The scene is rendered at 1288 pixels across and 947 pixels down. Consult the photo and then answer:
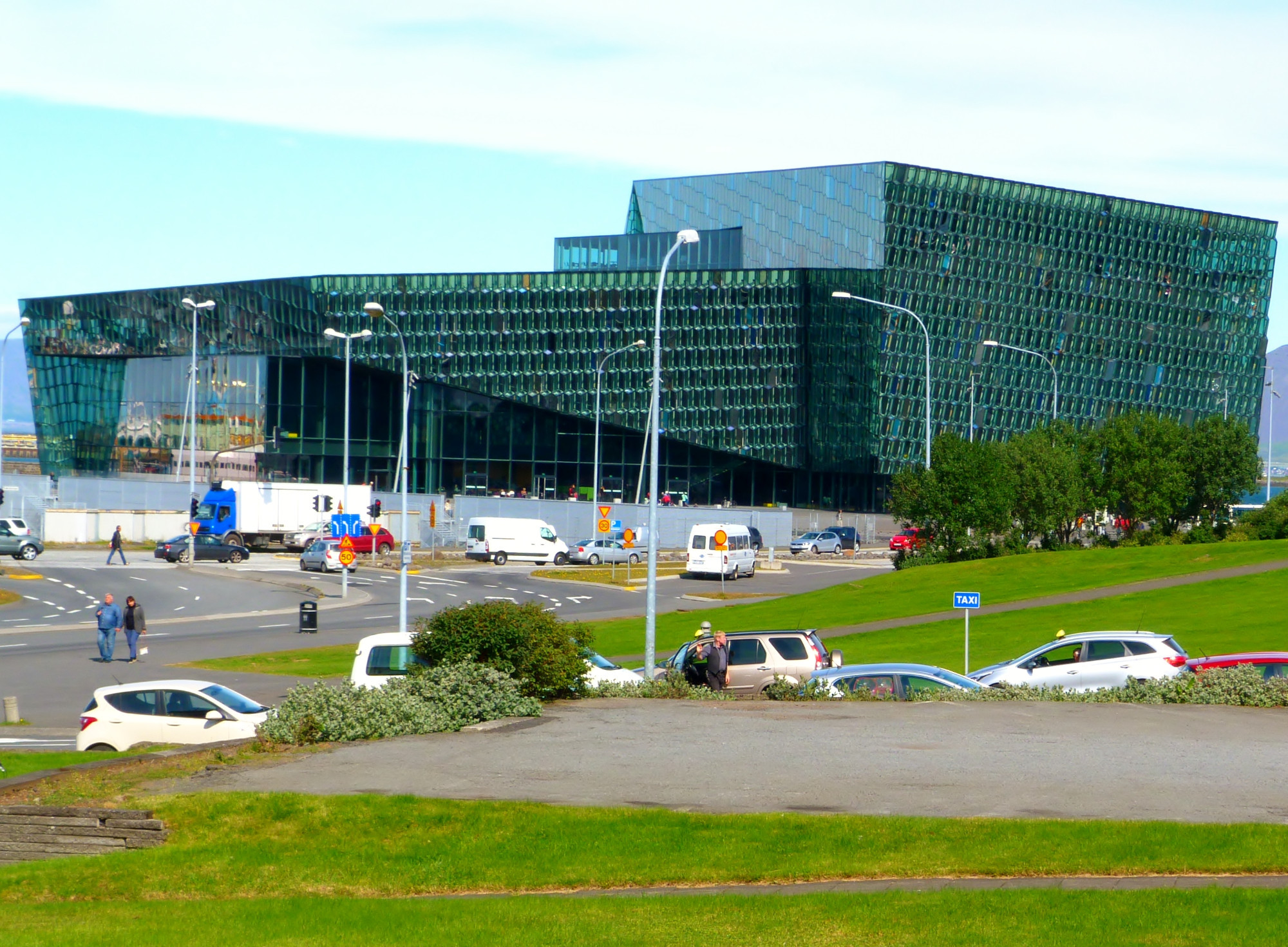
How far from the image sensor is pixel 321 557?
203ft

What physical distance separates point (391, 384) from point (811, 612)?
2522 inches

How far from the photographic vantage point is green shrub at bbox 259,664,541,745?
16.5 m

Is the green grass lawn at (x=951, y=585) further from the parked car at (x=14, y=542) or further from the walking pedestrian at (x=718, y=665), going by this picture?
the parked car at (x=14, y=542)

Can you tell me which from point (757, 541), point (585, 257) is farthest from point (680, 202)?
point (757, 541)

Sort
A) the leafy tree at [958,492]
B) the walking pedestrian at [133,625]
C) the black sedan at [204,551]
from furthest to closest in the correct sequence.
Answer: the black sedan at [204,551], the leafy tree at [958,492], the walking pedestrian at [133,625]

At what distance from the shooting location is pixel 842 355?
9294 cm

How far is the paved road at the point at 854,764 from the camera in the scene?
1312cm

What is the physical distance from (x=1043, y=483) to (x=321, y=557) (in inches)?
1168

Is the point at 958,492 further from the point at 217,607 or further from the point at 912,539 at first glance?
the point at 217,607

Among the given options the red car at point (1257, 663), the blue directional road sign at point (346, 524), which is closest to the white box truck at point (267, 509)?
the blue directional road sign at point (346, 524)

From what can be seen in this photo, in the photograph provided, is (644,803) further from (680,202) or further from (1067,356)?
(680,202)

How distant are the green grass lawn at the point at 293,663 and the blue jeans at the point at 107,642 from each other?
158 cm

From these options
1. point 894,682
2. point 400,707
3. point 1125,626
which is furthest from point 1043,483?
point 400,707

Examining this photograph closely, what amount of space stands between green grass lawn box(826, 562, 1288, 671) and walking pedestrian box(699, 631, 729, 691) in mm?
8807
